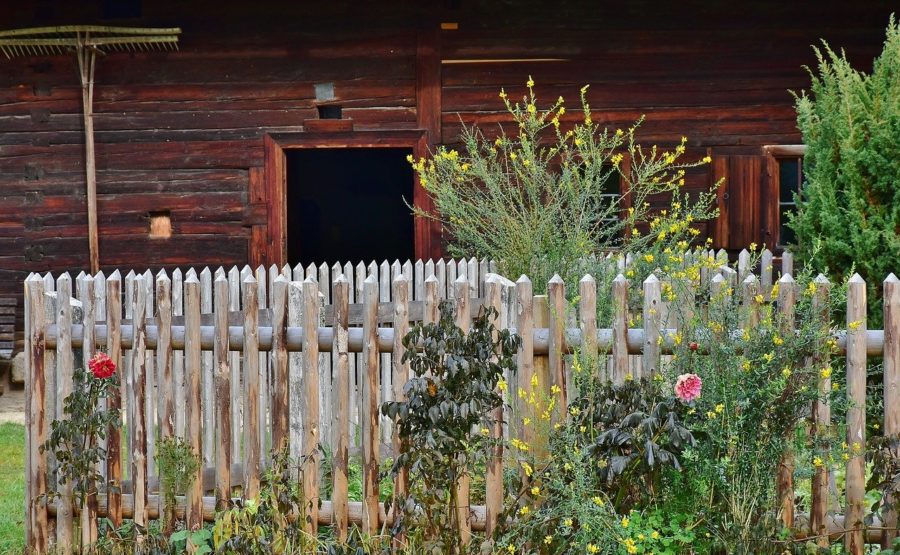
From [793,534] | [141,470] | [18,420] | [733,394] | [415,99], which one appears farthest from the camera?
[415,99]

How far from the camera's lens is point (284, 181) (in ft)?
34.3

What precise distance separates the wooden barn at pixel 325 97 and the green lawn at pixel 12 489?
2.33 m

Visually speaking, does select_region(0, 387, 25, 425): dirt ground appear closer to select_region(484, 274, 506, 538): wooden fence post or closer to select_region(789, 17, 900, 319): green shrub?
select_region(484, 274, 506, 538): wooden fence post

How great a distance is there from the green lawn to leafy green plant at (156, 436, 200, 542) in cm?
92

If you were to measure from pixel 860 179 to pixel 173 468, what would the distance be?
4.73m

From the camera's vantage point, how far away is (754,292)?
15.0 ft

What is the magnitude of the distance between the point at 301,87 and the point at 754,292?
669 cm

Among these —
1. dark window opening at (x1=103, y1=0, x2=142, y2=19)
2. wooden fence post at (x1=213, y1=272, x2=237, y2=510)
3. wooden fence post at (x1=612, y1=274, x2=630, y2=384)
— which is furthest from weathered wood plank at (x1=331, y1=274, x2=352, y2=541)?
dark window opening at (x1=103, y1=0, x2=142, y2=19)

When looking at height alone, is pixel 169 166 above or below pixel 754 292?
above

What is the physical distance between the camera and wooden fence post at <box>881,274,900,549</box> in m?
4.39

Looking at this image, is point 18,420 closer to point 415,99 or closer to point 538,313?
point 415,99

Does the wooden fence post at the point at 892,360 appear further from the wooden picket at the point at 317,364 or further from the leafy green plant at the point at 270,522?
the leafy green plant at the point at 270,522

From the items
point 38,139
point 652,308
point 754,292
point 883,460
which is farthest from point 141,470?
point 38,139

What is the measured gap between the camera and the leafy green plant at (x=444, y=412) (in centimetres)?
426
